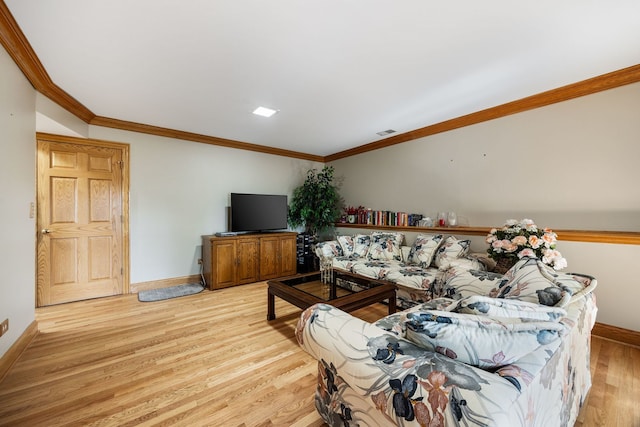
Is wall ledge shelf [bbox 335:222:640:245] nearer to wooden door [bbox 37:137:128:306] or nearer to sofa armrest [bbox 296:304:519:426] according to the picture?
sofa armrest [bbox 296:304:519:426]

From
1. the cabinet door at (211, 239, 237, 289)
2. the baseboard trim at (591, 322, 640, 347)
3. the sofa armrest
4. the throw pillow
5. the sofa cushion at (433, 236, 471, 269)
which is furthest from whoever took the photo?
the throw pillow

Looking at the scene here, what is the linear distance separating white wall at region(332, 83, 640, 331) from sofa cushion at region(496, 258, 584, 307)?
1.37 m

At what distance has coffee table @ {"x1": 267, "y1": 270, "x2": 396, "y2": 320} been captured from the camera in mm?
2170

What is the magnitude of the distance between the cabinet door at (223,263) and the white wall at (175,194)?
549 millimetres

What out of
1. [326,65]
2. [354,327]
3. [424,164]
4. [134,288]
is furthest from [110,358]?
[424,164]

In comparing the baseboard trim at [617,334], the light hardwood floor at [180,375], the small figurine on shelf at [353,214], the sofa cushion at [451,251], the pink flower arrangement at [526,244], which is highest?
the small figurine on shelf at [353,214]

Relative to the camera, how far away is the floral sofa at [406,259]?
2.68m

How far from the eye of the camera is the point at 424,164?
385 centimetres

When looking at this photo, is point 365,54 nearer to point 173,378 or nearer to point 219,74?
point 219,74

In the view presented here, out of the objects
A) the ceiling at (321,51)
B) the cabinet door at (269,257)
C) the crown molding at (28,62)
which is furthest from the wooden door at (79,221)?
the cabinet door at (269,257)

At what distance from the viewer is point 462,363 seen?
2.78ft

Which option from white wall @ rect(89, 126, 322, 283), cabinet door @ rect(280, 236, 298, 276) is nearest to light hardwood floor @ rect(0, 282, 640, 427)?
white wall @ rect(89, 126, 322, 283)

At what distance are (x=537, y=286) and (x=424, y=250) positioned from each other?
1.90 metres

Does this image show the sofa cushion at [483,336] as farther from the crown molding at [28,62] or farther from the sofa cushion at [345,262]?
the crown molding at [28,62]
